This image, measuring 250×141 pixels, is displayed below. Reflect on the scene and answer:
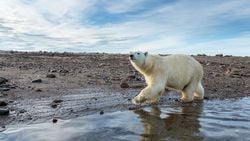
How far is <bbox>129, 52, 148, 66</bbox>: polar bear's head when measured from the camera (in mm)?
11164

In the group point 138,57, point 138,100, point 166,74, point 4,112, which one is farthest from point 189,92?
point 4,112

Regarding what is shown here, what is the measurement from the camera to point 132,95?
43.3ft

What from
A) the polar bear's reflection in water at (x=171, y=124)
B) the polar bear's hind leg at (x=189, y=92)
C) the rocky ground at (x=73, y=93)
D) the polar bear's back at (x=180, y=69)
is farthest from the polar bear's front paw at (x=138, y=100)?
the polar bear's hind leg at (x=189, y=92)

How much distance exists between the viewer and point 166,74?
11.9 metres

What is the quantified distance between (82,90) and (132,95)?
1.82m

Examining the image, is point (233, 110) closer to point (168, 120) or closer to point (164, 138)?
point (168, 120)

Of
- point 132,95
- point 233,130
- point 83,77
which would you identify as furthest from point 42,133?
point 83,77

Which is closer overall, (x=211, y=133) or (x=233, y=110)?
(x=211, y=133)

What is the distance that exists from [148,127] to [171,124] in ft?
2.16

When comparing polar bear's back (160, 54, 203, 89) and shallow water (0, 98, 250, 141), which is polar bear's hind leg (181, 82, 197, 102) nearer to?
polar bear's back (160, 54, 203, 89)

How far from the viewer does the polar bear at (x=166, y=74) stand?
11.4m

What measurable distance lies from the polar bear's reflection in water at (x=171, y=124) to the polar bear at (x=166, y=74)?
1.83 ft

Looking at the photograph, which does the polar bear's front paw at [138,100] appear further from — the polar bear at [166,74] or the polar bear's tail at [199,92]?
the polar bear's tail at [199,92]

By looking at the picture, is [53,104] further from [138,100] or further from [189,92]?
[189,92]
